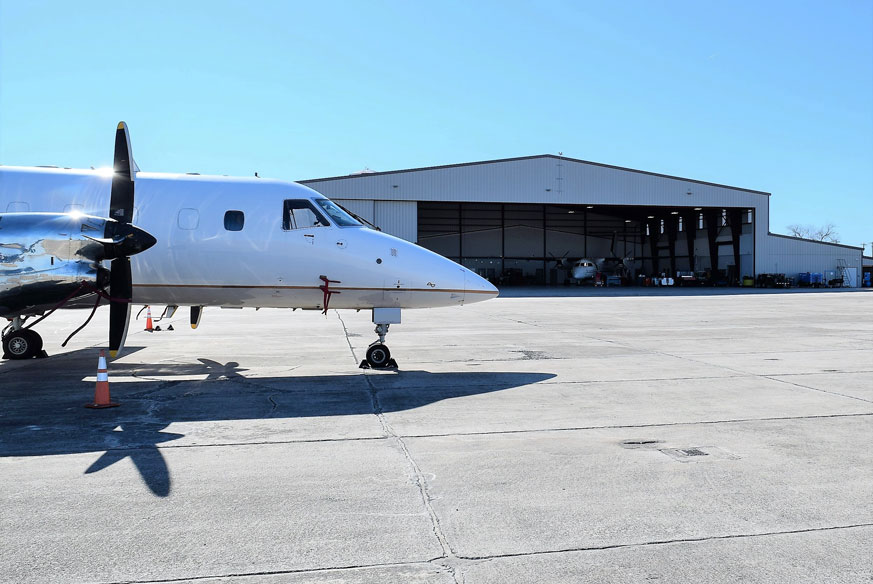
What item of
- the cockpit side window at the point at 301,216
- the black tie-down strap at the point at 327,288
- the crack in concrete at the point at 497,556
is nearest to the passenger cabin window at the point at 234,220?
the cockpit side window at the point at 301,216

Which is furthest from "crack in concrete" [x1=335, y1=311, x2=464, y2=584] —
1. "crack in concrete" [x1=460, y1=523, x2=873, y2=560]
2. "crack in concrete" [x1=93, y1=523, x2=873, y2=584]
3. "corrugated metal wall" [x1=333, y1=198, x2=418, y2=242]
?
"corrugated metal wall" [x1=333, y1=198, x2=418, y2=242]

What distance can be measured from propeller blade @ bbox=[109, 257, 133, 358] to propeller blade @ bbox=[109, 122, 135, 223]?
0.66 m

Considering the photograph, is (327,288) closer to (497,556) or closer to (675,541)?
(497,556)

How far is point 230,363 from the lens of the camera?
42.8ft

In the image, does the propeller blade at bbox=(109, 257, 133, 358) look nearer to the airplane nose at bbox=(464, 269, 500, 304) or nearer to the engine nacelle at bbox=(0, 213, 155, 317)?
the engine nacelle at bbox=(0, 213, 155, 317)

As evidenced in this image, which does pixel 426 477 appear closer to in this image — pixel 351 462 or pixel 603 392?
pixel 351 462

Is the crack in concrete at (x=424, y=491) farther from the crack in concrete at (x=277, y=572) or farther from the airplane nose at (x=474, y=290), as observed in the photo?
the airplane nose at (x=474, y=290)

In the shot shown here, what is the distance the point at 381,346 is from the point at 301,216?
273 cm

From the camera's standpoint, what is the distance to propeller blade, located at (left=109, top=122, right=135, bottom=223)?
9734 millimetres

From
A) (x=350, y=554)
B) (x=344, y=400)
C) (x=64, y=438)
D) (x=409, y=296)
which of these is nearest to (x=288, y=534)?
(x=350, y=554)

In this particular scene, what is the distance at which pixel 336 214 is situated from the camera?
12242 mm

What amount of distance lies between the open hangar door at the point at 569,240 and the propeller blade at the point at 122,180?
60.5 meters

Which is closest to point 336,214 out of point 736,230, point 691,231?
point 736,230

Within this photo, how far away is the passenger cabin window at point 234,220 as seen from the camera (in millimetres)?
11844
